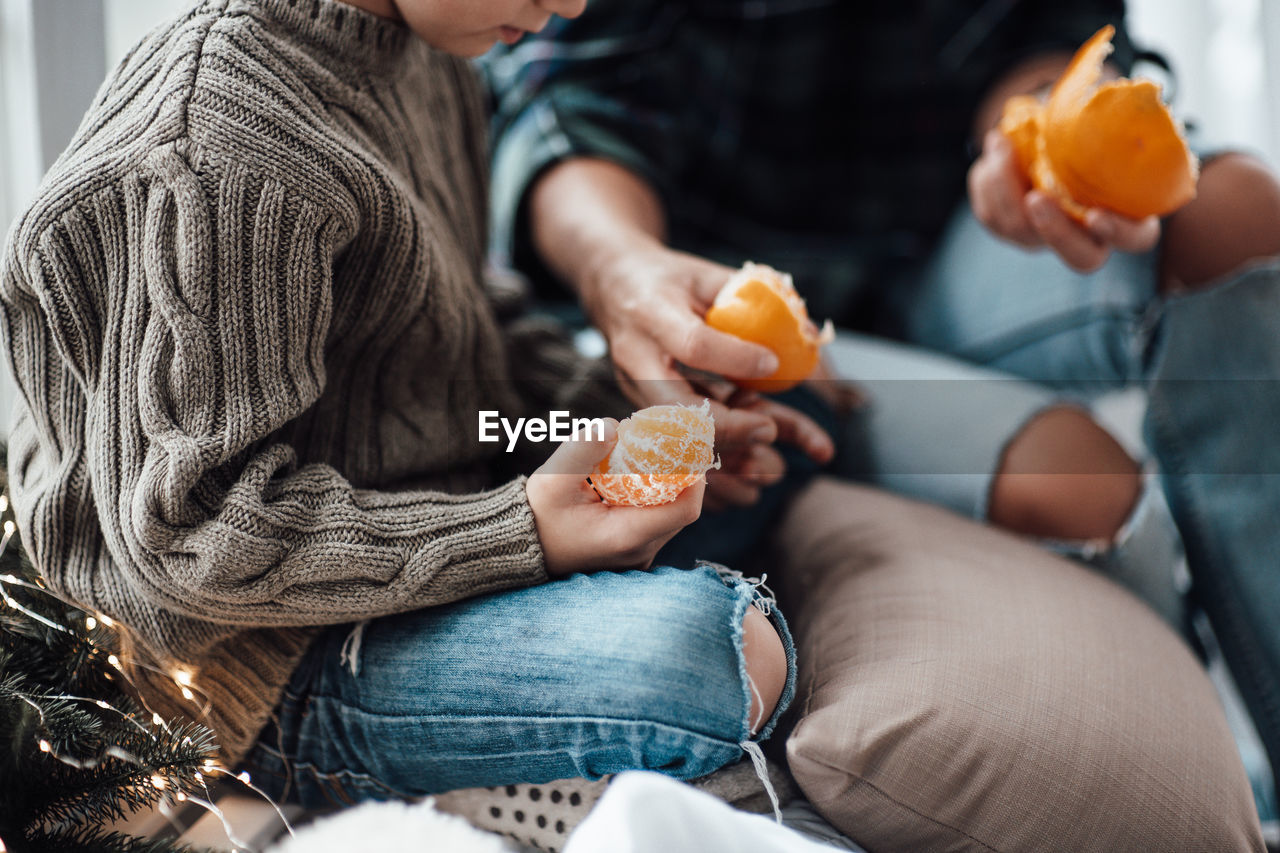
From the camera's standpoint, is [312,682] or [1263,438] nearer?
[312,682]

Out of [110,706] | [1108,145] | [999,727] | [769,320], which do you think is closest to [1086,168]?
[1108,145]

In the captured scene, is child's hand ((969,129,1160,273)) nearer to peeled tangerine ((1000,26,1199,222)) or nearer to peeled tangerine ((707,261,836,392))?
peeled tangerine ((1000,26,1199,222))

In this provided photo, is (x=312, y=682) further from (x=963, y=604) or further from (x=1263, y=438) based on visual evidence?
(x=1263, y=438)

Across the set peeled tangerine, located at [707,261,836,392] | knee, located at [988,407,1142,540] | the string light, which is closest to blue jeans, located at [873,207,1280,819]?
knee, located at [988,407,1142,540]

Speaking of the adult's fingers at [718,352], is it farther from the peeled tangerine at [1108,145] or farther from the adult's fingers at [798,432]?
the peeled tangerine at [1108,145]

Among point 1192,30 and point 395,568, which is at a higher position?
point 1192,30

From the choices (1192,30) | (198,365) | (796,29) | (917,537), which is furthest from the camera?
(1192,30)

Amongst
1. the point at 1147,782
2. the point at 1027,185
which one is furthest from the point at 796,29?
the point at 1147,782
